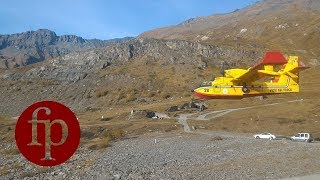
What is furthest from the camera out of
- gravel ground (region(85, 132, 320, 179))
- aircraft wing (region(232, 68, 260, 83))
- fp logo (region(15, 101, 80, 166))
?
gravel ground (region(85, 132, 320, 179))

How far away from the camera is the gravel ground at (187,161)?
42.4 metres

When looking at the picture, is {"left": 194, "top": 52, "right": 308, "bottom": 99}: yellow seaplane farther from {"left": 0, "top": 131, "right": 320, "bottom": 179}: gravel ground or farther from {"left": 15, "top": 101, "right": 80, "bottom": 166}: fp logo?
{"left": 15, "top": 101, "right": 80, "bottom": 166}: fp logo

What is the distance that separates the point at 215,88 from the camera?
31250 mm

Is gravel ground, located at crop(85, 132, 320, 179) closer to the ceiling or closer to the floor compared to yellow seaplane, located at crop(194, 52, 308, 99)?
closer to the floor

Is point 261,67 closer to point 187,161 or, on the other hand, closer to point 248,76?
point 248,76

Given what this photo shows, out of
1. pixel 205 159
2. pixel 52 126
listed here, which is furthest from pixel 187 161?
pixel 52 126

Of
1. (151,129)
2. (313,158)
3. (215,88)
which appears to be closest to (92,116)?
(151,129)

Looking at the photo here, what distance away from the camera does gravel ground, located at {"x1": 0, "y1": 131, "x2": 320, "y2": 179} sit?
139 ft

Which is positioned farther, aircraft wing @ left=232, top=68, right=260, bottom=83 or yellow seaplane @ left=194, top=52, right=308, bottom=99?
yellow seaplane @ left=194, top=52, right=308, bottom=99

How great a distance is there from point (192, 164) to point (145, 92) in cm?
8877

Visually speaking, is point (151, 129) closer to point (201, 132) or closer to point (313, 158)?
point (201, 132)

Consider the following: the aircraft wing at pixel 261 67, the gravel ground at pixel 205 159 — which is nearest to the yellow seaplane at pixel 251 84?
the aircraft wing at pixel 261 67

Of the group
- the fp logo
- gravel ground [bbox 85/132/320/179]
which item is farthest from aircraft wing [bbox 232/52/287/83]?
gravel ground [bbox 85/132/320/179]

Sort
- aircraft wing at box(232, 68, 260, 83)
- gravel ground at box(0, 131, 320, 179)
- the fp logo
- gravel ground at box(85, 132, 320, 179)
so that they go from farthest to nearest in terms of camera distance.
Answer: gravel ground at box(85, 132, 320, 179), gravel ground at box(0, 131, 320, 179), aircraft wing at box(232, 68, 260, 83), the fp logo
